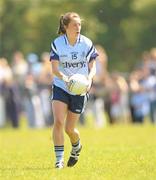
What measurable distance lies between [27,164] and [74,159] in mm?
989

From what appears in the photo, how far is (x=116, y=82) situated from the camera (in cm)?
2750

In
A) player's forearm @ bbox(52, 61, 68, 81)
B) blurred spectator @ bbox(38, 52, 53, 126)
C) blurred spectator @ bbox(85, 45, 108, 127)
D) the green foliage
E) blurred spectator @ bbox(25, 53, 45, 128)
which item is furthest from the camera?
the green foliage

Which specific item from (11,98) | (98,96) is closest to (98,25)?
(98,96)

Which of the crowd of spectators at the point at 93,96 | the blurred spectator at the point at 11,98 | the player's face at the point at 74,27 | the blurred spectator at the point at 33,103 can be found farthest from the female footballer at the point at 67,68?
the blurred spectator at the point at 11,98

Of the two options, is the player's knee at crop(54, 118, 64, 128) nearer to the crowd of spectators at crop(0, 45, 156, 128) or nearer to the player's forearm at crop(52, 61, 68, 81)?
the player's forearm at crop(52, 61, 68, 81)

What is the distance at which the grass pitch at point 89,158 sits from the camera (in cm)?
1206

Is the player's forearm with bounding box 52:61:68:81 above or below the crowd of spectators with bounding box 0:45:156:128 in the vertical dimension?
above

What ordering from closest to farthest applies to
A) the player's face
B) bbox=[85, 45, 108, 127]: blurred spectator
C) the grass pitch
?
the grass pitch
the player's face
bbox=[85, 45, 108, 127]: blurred spectator

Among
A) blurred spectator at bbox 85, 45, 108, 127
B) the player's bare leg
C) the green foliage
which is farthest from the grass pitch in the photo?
the green foliage

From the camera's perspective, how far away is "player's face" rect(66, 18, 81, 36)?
1266 centimetres

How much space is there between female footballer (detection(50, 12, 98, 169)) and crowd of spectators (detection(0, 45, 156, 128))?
14.0 meters

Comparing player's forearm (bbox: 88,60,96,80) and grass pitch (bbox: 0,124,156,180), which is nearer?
grass pitch (bbox: 0,124,156,180)

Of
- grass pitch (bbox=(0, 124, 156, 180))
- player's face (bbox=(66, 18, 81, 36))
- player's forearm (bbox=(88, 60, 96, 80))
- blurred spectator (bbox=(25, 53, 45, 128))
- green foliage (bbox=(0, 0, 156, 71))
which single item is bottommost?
green foliage (bbox=(0, 0, 156, 71))

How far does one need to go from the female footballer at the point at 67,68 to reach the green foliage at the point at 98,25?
128 ft
